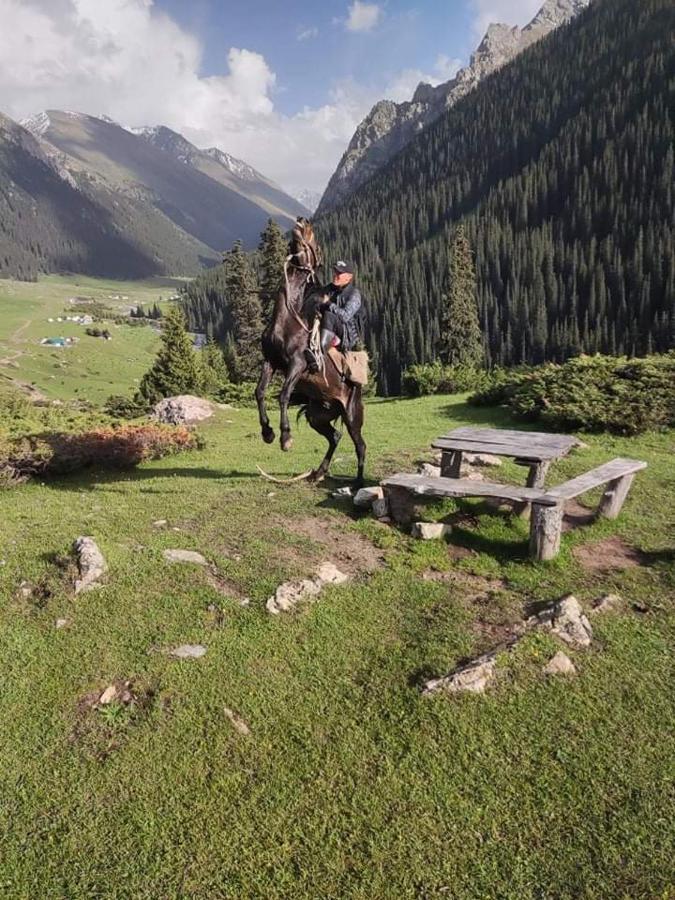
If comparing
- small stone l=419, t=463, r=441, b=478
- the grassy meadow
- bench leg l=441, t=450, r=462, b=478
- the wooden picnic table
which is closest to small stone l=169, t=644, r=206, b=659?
the grassy meadow

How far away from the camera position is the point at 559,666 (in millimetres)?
6281

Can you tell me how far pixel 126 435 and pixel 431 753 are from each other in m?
13.6

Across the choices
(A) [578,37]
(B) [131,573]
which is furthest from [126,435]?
(A) [578,37]

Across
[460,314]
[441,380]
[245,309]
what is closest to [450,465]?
[441,380]

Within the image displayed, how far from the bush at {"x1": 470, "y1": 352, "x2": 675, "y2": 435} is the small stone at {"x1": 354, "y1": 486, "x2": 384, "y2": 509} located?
10394 millimetres

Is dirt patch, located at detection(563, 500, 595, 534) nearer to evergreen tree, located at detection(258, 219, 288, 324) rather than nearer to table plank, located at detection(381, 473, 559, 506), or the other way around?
table plank, located at detection(381, 473, 559, 506)

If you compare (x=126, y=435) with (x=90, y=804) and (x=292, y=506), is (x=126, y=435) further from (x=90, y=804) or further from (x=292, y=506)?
(x=90, y=804)

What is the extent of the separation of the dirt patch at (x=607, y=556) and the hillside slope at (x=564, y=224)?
314 feet

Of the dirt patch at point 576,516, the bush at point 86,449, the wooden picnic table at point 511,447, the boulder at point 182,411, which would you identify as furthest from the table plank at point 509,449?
the boulder at point 182,411

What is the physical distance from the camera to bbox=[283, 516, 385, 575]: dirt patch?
8.82 metres

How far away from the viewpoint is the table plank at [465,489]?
28.7 feet

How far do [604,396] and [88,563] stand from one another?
1689 centimetres

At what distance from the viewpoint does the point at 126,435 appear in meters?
16.3

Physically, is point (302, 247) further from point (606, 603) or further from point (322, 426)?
point (606, 603)
